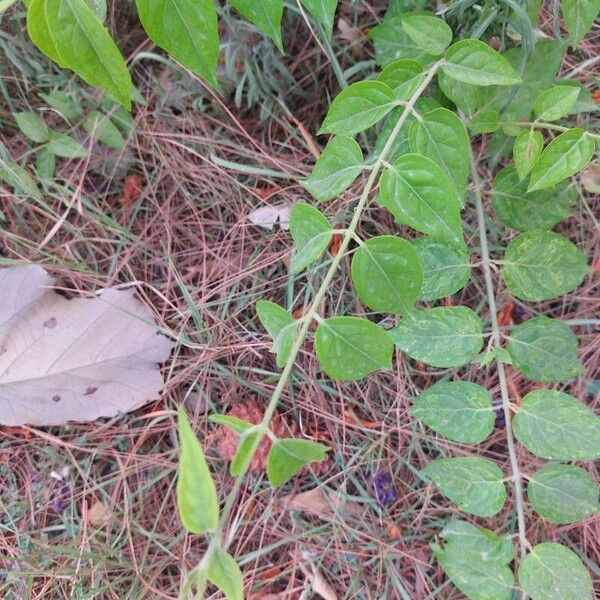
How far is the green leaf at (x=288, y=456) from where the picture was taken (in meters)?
0.88

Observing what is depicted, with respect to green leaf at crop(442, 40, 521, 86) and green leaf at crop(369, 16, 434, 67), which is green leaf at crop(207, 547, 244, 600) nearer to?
green leaf at crop(442, 40, 521, 86)

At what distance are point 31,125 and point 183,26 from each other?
0.96 m

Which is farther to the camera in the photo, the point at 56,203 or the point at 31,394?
the point at 56,203

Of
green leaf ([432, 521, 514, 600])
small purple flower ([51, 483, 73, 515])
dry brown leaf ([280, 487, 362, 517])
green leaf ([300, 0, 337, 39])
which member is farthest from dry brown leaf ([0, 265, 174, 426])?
green leaf ([300, 0, 337, 39])

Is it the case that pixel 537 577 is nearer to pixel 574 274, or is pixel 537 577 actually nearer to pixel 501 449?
pixel 501 449

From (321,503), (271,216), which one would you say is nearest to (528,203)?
(271,216)

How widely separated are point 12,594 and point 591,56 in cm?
205

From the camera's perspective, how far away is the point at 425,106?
1.26 meters

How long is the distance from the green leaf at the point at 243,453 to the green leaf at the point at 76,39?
0.53 metres

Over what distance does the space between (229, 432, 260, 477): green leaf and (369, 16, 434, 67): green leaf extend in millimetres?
931

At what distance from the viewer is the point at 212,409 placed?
1.67 metres

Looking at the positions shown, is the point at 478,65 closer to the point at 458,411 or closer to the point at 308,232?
the point at 308,232

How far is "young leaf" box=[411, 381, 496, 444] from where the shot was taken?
4.09ft

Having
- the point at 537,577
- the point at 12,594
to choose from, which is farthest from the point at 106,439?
the point at 537,577
